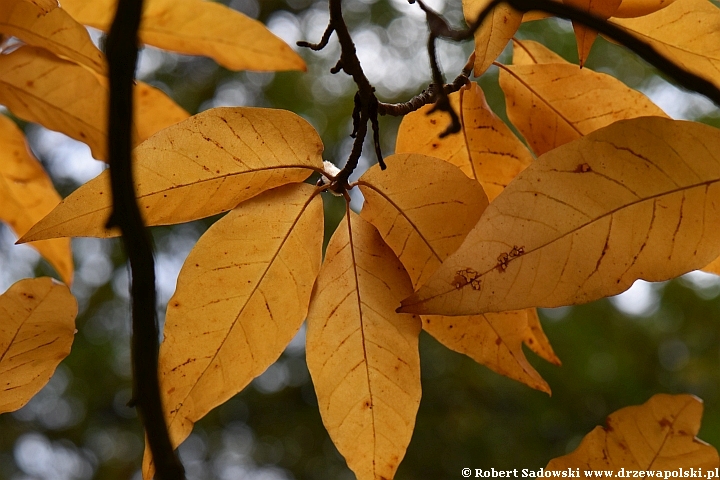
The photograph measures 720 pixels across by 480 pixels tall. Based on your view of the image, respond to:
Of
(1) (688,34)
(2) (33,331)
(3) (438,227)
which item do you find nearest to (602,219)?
(3) (438,227)

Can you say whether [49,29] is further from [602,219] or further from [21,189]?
[602,219]

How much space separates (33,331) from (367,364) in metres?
0.22

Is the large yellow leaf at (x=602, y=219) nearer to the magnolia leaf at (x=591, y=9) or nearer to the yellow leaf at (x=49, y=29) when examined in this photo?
the magnolia leaf at (x=591, y=9)

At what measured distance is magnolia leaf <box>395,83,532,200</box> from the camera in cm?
50

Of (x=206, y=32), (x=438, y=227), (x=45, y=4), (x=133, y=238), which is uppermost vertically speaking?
(x=206, y=32)

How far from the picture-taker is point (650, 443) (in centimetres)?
46

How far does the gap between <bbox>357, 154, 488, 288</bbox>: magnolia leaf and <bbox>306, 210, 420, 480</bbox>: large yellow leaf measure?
2 cm

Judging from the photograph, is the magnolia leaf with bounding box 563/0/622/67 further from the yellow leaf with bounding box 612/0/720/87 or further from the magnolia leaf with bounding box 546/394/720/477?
the magnolia leaf with bounding box 546/394/720/477

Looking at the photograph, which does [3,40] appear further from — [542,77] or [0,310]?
[542,77]

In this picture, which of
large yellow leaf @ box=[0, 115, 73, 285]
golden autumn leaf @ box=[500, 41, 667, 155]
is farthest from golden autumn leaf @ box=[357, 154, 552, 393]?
large yellow leaf @ box=[0, 115, 73, 285]

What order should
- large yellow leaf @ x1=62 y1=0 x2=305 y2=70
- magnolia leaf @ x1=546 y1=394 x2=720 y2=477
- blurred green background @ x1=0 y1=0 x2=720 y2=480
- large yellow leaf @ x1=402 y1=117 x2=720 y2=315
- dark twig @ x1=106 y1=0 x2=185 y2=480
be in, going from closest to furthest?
dark twig @ x1=106 y1=0 x2=185 y2=480 → large yellow leaf @ x1=402 y1=117 x2=720 y2=315 → magnolia leaf @ x1=546 y1=394 x2=720 y2=477 → large yellow leaf @ x1=62 y1=0 x2=305 y2=70 → blurred green background @ x1=0 y1=0 x2=720 y2=480

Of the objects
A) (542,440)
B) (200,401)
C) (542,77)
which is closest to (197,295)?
(200,401)

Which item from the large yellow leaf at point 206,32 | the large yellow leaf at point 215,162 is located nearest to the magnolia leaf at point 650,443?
the large yellow leaf at point 215,162

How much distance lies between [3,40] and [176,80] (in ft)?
7.36
